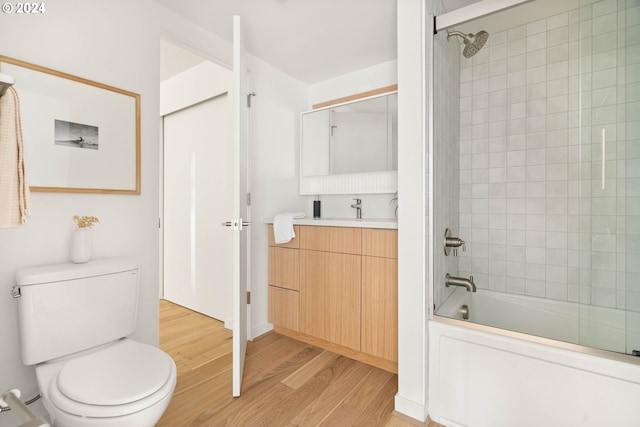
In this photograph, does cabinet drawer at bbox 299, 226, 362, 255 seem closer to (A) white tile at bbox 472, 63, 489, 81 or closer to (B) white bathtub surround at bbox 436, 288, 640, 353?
(B) white bathtub surround at bbox 436, 288, 640, 353

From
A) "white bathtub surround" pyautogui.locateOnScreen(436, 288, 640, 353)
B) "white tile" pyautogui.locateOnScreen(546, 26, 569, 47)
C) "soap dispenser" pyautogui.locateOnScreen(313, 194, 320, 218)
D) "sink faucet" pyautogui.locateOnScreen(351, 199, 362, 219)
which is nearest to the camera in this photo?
"white bathtub surround" pyautogui.locateOnScreen(436, 288, 640, 353)

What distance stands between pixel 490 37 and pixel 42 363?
117 inches

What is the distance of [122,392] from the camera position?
3.42ft

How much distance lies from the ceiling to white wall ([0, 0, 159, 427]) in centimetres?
36

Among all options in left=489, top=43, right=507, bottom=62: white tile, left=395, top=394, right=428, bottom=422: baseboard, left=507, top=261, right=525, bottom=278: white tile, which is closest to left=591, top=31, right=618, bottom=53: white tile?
left=489, top=43, right=507, bottom=62: white tile

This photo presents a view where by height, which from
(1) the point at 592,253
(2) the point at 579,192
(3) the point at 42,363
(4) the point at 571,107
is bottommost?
(3) the point at 42,363

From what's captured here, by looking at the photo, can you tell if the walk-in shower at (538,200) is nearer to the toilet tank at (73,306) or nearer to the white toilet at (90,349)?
the white toilet at (90,349)

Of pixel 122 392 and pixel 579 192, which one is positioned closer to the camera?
pixel 122 392

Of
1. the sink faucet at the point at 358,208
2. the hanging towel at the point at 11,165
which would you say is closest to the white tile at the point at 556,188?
the sink faucet at the point at 358,208

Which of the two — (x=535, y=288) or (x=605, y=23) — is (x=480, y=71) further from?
(x=535, y=288)

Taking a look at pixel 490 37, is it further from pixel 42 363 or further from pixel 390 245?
pixel 42 363

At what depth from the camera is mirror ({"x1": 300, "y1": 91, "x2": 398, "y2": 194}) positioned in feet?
8.13

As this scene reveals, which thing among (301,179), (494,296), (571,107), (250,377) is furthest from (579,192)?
(250,377)

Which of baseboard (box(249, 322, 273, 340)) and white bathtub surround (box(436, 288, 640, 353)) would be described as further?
baseboard (box(249, 322, 273, 340))
